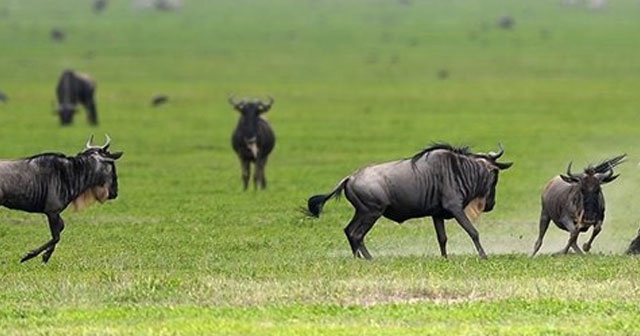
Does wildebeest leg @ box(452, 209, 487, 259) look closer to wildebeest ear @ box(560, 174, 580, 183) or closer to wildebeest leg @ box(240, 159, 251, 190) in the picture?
wildebeest ear @ box(560, 174, 580, 183)

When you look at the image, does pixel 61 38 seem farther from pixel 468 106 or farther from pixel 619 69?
pixel 468 106

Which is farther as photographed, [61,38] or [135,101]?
[61,38]

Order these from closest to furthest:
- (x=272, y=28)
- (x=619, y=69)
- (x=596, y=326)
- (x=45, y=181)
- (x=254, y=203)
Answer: (x=596, y=326) → (x=45, y=181) → (x=254, y=203) → (x=619, y=69) → (x=272, y=28)

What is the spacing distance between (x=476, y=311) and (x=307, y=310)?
1356mm

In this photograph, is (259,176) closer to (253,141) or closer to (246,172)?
(246,172)

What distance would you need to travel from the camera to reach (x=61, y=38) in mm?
85438

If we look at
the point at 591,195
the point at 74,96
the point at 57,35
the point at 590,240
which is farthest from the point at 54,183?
the point at 57,35

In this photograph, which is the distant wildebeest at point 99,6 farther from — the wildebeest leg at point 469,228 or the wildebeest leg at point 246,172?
the wildebeest leg at point 469,228

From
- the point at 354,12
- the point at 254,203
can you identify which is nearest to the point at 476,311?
the point at 254,203

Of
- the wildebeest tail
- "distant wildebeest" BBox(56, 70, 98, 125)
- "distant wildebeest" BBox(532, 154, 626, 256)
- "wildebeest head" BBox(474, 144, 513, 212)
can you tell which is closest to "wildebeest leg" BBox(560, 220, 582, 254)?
"distant wildebeest" BBox(532, 154, 626, 256)

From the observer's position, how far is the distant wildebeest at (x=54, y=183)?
16.3m

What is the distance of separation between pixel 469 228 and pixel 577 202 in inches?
54.1

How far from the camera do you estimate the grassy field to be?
41.7ft

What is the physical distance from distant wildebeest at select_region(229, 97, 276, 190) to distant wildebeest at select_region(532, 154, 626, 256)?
29.9 feet
